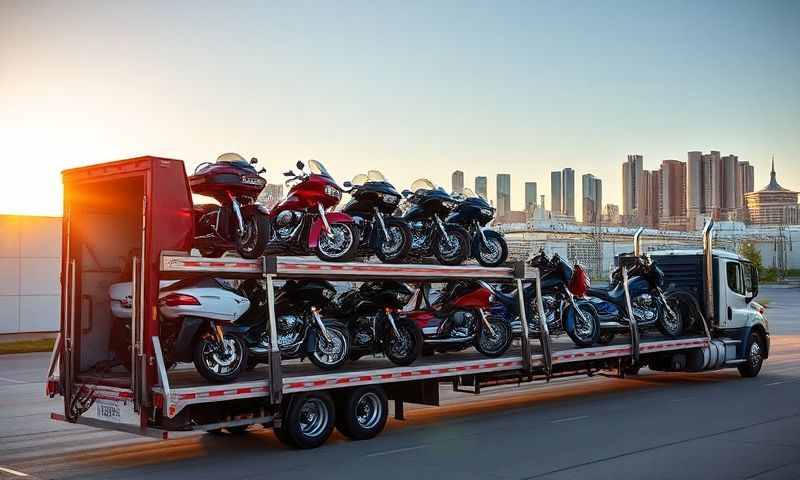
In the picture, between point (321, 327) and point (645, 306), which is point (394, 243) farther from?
point (645, 306)

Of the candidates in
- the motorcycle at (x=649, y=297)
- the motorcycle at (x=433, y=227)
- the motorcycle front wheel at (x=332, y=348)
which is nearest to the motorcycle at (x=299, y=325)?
the motorcycle front wheel at (x=332, y=348)

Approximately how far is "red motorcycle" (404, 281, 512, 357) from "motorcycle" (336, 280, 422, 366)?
0.59m

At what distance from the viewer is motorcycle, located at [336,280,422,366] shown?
12.1 meters

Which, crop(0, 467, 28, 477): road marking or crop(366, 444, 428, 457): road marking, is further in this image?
crop(366, 444, 428, 457): road marking

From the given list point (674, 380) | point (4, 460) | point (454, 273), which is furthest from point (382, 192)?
point (674, 380)

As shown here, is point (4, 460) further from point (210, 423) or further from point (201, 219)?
point (201, 219)

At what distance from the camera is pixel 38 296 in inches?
1166

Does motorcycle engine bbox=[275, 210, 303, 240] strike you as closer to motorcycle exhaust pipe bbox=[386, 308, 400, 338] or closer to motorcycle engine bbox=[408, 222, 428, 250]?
motorcycle exhaust pipe bbox=[386, 308, 400, 338]

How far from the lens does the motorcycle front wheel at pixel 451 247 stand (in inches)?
522

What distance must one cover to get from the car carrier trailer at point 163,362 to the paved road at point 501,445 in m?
0.45

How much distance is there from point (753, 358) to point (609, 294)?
3.67 metres

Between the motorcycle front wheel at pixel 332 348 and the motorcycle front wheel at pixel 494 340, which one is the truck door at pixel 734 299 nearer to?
the motorcycle front wheel at pixel 494 340

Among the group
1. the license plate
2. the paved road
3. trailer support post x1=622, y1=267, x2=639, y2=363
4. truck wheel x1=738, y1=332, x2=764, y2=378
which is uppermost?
trailer support post x1=622, y1=267, x2=639, y2=363

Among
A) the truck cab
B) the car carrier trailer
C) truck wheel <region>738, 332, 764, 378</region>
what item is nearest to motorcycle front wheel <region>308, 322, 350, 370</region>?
the car carrier trailer
